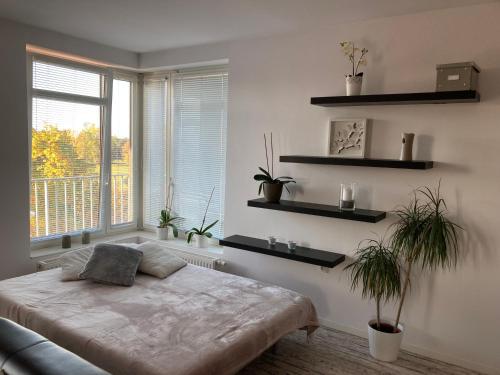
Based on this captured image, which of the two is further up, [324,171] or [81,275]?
[324,171]

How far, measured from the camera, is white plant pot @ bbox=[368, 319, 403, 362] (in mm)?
2920

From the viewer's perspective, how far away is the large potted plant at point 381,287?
2910 mm

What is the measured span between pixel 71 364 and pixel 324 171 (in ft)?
8.42

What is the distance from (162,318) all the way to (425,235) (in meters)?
1.89

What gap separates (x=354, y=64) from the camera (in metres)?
3.24

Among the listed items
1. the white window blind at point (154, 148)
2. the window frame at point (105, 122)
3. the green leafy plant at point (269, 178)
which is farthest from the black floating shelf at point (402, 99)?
the window frame at point (105, 122)

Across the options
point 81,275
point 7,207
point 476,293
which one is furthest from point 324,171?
point 7,207

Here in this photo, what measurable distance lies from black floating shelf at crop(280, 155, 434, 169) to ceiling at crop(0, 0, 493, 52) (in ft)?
3.58

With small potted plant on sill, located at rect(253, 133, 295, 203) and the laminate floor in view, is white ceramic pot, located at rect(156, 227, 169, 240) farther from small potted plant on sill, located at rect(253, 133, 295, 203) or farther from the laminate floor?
the laminate floor

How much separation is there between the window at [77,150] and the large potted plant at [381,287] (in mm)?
3049

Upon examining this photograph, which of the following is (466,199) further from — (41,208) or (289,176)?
(41,208)

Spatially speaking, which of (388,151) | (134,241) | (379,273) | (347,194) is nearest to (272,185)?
(347,194)

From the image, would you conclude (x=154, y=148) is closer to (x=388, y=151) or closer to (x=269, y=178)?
(x=269, y=178)

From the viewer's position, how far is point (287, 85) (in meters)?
3.59
